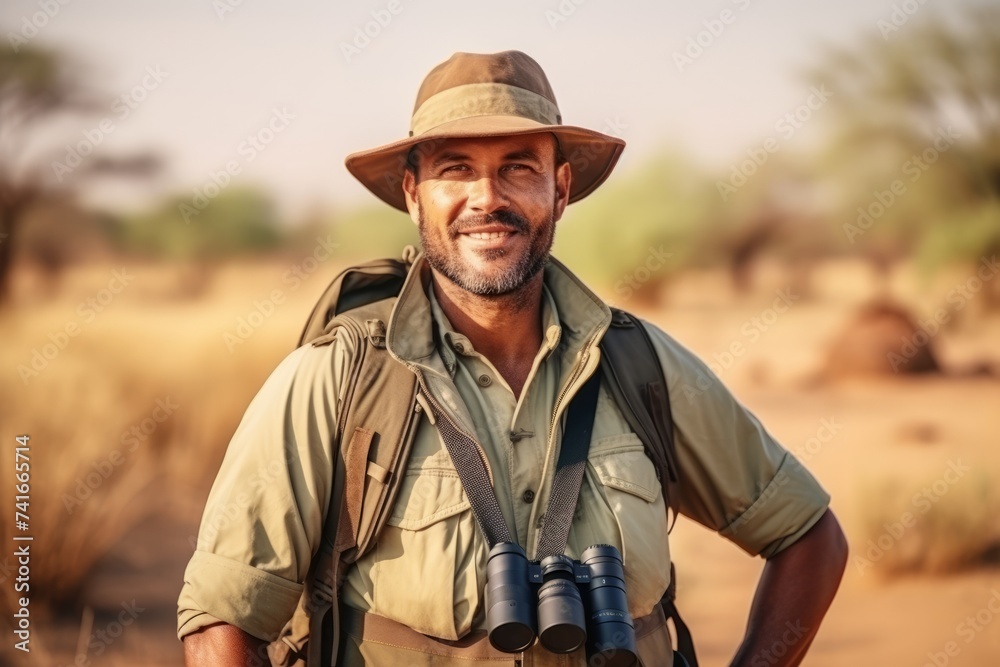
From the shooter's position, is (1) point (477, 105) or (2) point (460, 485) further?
(1) point (477, 105)

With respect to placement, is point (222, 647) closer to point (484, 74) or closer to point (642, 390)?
point (642, 390)

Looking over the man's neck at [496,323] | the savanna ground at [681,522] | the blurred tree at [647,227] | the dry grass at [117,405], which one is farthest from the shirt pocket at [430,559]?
the blurred tree at [647,227]

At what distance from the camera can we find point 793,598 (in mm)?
2803

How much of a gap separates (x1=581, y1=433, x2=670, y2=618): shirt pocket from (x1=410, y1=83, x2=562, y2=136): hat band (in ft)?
2.71

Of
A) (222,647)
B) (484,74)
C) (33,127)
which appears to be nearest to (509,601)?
(222,647)

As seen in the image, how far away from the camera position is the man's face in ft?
8.57

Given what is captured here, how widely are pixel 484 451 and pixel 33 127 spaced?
5.09 metres

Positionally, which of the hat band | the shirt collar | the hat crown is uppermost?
the hat crown

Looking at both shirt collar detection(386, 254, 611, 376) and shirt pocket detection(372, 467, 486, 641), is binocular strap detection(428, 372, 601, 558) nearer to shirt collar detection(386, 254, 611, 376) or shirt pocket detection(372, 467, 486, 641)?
shirt pocket detection(372, 467, 486, 641)

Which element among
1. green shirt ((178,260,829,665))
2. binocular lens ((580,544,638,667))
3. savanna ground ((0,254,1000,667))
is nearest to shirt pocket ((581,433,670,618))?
green shirt ((178,260,829,665))

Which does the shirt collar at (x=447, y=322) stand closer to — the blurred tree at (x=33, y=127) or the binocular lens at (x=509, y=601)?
the binocular lens at (x=509, y=601)

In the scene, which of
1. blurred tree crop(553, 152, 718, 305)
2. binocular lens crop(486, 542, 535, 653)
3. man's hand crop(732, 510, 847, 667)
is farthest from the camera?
blurred tree crop(553, 152, 718, 305)

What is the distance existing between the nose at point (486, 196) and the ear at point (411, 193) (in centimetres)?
19

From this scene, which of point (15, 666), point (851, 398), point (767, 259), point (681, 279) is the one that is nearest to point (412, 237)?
point (681, 279)
